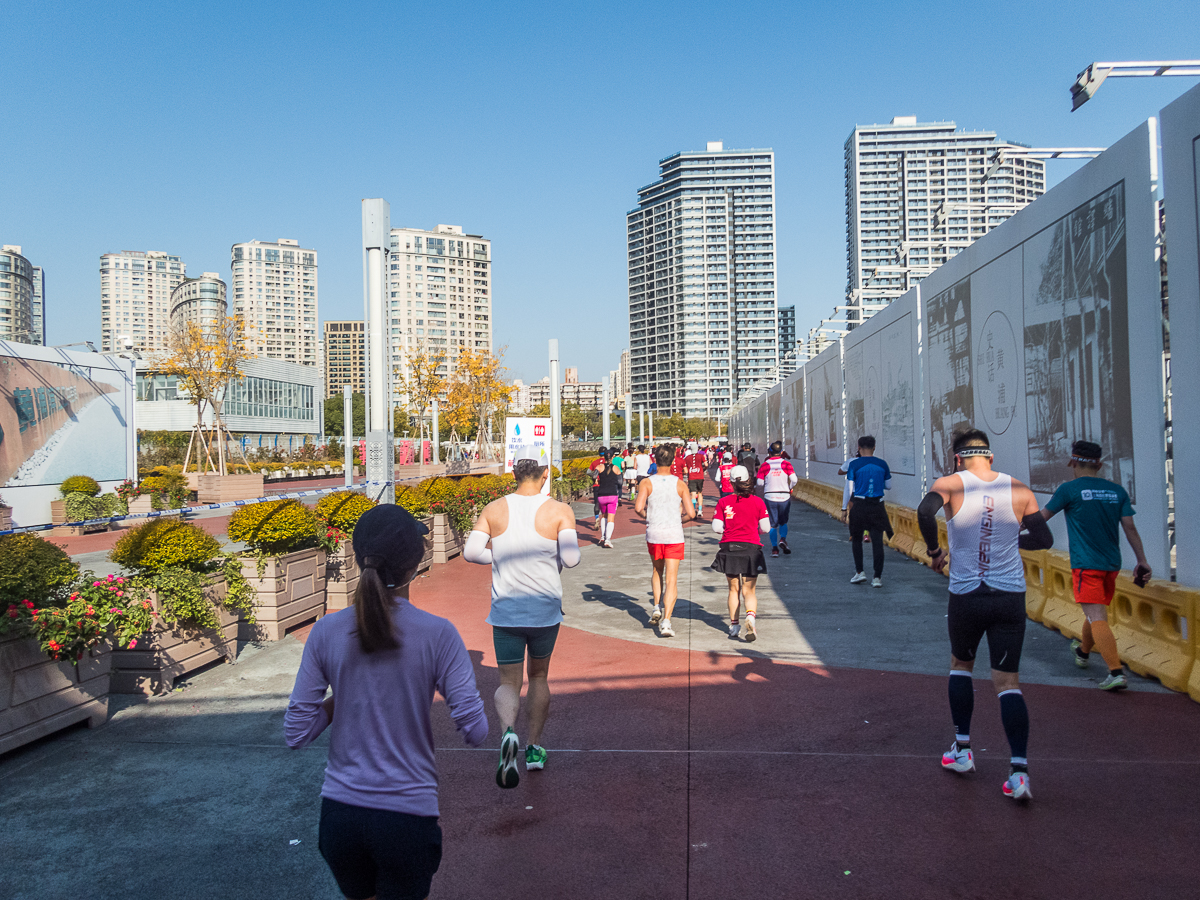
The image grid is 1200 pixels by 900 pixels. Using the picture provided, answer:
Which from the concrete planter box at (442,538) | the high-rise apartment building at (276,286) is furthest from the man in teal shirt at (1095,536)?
the high-rise apartment building at (276,286)

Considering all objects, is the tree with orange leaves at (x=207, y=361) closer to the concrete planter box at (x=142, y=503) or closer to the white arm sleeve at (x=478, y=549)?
the concrete planter box at (x=142, y=503)

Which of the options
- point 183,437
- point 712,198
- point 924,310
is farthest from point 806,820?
point 712,198

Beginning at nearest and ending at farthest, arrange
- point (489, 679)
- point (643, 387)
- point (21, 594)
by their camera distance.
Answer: point (21, 594)
point (489, 679)
point (643, 387)

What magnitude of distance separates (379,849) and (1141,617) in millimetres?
6468

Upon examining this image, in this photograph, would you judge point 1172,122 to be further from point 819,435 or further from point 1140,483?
point 819,435

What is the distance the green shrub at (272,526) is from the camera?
8.04 meters

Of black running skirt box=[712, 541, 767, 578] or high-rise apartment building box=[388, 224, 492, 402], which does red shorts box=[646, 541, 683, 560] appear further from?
high-rise apartment building box=[388, 224, 492, 402]

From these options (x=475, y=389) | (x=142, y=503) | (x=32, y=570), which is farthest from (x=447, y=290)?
(x=32, y=570)

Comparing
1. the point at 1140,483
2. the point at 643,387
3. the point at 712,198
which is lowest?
the point at 1140,483

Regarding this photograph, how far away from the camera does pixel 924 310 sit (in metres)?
13.2

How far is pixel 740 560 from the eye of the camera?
7828 mm

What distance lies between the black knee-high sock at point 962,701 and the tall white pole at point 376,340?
602 centimetres

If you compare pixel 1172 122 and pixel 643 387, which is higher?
pixel 643 387

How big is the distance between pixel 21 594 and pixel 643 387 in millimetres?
171530
